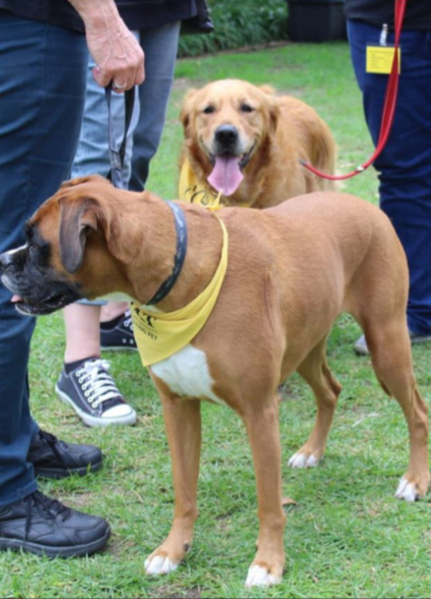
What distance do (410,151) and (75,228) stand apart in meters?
3.02

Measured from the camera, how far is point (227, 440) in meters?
4.39

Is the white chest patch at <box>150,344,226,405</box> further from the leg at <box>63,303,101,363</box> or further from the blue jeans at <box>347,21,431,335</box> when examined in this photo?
the blue jeans at <box>347,21,431,335</box>

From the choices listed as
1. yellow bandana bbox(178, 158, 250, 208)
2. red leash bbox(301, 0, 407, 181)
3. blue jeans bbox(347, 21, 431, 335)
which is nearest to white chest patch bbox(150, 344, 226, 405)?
red leash bbox(301, 0, 407, 181)

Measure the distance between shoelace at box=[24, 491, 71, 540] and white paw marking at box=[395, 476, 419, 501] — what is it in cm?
135

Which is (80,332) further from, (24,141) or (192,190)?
(24,141)

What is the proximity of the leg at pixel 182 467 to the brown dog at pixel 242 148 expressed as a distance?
90.2 inches

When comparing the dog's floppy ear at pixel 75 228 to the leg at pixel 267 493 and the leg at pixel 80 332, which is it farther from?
the leg at pixel 80 332

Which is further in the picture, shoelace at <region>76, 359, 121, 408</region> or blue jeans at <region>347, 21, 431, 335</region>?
blue jeans at <region>347, 21, 431, 335</region>

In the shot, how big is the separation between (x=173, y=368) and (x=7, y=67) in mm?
1130

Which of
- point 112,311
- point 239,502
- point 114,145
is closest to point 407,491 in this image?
point 239,502

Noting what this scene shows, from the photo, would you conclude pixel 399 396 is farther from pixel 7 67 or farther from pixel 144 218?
pixel 7 67

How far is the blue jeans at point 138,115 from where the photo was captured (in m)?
4.53

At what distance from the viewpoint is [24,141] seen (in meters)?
3.11

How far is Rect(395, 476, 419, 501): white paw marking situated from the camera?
3.79 meters
